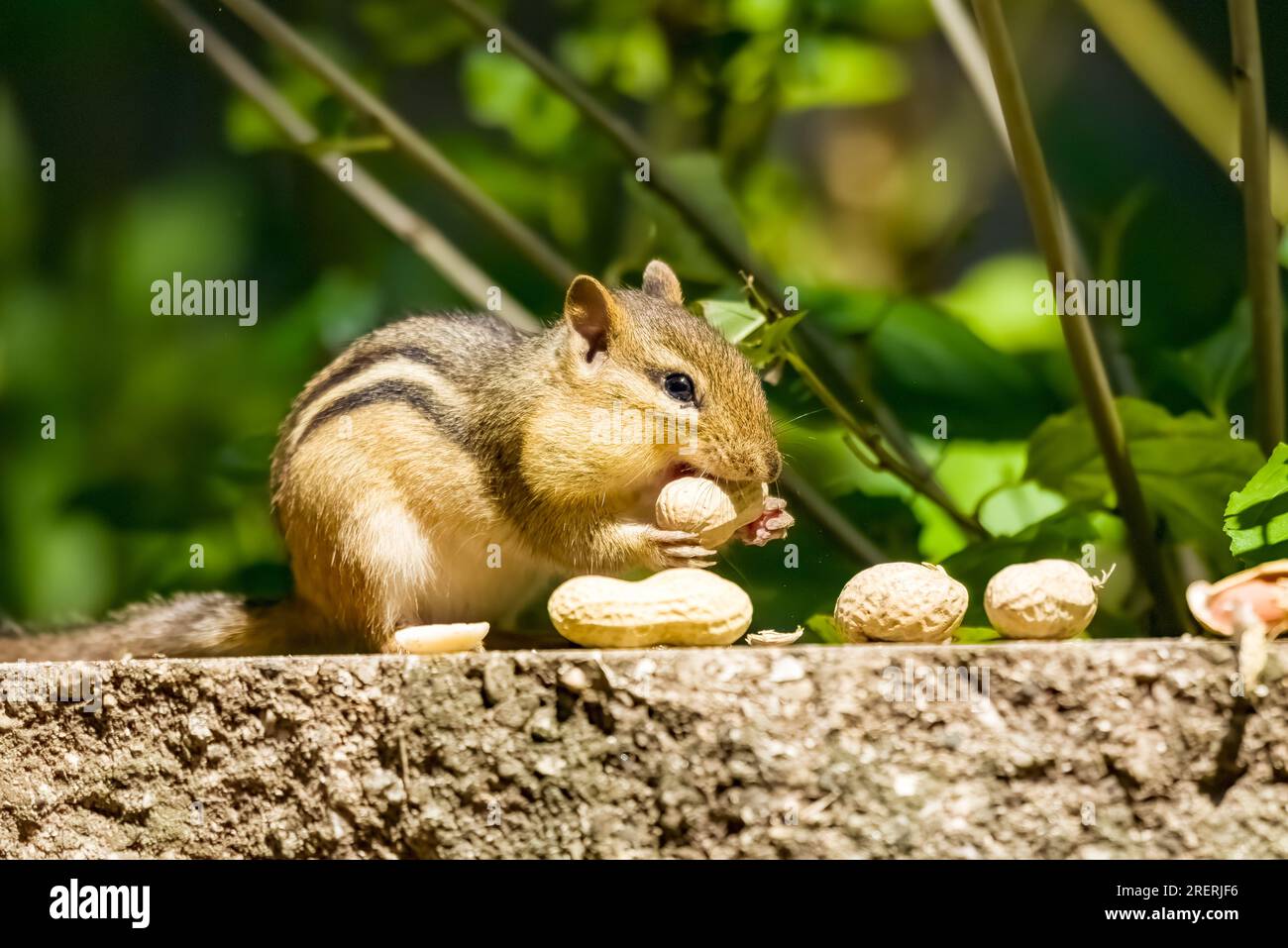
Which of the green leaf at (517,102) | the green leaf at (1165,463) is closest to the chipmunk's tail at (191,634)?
the green leaf at (1165,463)

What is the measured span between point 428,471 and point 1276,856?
136cm

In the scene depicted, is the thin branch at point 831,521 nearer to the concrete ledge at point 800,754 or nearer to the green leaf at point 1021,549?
the green leaf at point 1021,549

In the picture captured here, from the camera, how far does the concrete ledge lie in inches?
61.0

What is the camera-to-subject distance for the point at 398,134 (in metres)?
2.83

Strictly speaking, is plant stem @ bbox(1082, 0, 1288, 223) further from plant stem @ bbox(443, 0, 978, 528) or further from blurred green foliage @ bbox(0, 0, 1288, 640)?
plant stem @ bbox(443, 0, 978, 528)

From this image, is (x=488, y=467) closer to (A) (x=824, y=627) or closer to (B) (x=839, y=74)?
(A) (x=824, y=627)

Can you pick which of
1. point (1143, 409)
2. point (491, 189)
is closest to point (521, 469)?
point (1143, 409)

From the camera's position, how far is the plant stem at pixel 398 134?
2.75m

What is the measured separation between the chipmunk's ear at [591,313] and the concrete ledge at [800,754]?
2.54 ft

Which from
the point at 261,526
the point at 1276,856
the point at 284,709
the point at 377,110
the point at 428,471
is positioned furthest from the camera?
the point at 261,526

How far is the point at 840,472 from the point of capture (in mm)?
2957

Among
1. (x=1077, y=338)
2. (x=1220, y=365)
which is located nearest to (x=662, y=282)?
(x=1077, y=338)

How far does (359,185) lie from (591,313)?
99 centimetres

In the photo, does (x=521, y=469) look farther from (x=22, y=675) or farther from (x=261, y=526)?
(x=261, y=526)
